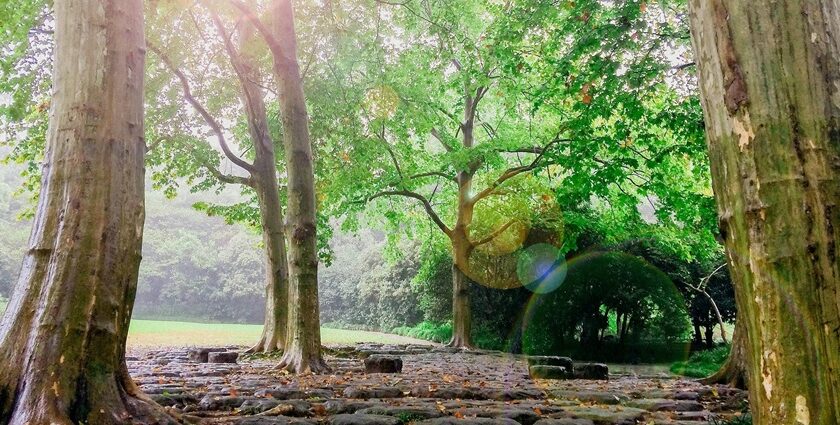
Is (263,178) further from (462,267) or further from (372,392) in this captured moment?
(372,392)

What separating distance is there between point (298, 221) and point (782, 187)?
23.8ft

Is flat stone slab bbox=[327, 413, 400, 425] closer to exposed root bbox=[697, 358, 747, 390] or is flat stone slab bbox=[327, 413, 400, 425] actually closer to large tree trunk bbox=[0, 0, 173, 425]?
large tree trunk bbox=[0, 0, 173, 425]

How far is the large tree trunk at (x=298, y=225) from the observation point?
8.32m

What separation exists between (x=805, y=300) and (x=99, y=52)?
14.3 ft

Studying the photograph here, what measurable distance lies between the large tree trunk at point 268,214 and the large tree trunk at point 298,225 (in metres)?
3.90

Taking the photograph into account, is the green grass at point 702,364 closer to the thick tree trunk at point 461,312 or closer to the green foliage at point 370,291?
the thick tree trunk at point 461,312

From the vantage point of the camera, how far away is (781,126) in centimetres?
205

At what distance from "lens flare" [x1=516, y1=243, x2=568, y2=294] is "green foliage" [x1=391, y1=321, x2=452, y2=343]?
663 cm

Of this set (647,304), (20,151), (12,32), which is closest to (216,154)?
(20,151)

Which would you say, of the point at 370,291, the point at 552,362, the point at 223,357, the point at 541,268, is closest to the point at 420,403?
the point at 552,362

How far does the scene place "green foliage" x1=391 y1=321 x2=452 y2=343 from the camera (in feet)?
75.9

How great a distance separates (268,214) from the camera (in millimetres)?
13453

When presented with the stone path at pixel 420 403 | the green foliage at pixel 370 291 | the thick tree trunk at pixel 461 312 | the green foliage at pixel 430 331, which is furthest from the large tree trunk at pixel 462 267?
the stone path at pixel 420 403

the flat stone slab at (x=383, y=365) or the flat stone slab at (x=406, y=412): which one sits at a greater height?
the flat stone slab at (x=406, y=412)
